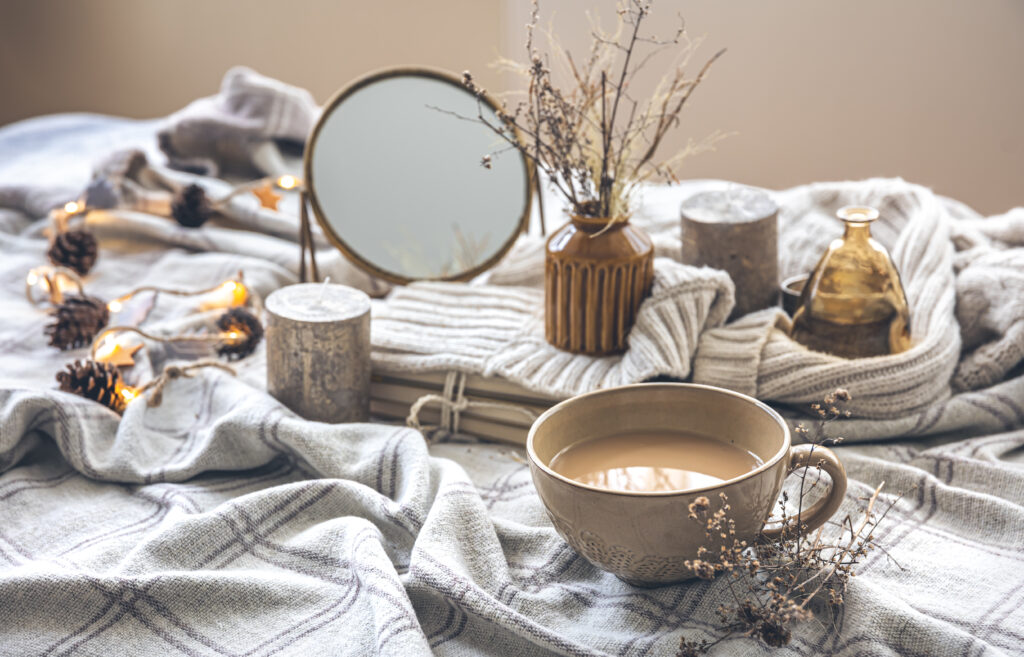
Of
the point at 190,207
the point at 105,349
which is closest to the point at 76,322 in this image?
the point at 105,349

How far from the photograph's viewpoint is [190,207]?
1.47 m

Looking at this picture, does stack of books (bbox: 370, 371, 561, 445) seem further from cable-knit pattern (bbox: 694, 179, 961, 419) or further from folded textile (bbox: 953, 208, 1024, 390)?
folded textile (bbox: 953, 208, 1024, 390)

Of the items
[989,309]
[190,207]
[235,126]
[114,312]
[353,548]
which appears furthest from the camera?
[235,126]

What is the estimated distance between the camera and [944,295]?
1049mm

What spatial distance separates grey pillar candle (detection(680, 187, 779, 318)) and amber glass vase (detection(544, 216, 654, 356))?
0.29 ft

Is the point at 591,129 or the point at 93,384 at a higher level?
the point at 591,129

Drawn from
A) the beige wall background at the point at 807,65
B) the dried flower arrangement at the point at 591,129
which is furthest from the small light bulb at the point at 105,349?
the beige wall background at the point at 807,65

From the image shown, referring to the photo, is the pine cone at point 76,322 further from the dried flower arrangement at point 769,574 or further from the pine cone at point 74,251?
the dried flower arrangement at point 769,574

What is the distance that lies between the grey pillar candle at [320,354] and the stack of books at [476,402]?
1.4 inches

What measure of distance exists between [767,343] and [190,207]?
2.88 feet

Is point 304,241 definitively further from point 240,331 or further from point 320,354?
point 320,354

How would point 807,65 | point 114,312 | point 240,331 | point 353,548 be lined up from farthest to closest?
point 807,65 < point 114,312 < point 240,331 < point 353,548

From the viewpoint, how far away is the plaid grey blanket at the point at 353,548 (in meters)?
0.70

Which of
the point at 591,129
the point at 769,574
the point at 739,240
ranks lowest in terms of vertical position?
the point at 769,574
